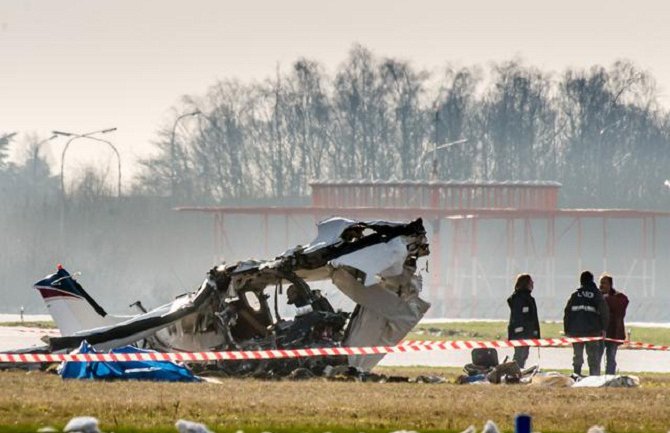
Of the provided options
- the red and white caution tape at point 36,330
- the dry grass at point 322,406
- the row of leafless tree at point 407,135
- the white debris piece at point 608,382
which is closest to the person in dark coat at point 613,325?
the white debris piece at point 608,382

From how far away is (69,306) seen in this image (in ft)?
103

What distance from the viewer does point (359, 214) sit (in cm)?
8719

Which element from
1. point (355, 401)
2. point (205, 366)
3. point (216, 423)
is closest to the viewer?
point (216, 423)

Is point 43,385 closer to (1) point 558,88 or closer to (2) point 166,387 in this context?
(2) point 166,387

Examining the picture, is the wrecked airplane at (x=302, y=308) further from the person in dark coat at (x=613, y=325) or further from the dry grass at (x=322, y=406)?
the person in dark coat at (x=613, y=325)

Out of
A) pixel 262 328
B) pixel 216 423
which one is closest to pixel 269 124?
pixel 262 328

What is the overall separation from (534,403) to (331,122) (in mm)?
117773

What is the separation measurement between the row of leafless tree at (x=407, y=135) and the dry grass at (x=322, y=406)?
110859mm

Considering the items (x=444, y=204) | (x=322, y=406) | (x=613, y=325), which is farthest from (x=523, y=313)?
(x=444, y=204)

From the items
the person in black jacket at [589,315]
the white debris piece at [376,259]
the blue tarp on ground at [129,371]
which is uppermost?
the white debris piece at [376,259]

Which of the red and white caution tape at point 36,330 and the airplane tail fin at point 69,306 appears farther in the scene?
the red and white caution tape at point 36,330

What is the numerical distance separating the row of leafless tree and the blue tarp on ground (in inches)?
4278

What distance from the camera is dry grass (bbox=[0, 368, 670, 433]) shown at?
803 inches

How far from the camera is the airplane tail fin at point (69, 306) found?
31234mm
